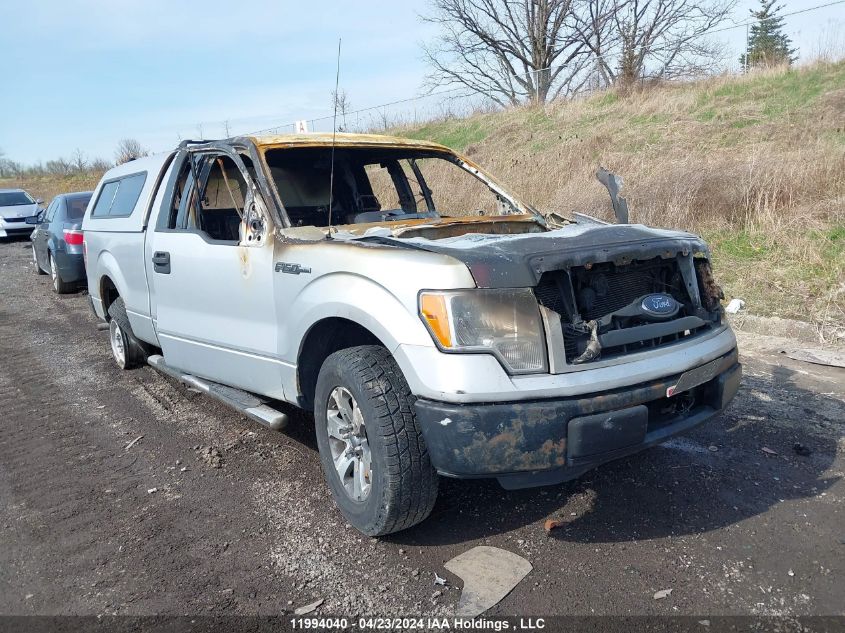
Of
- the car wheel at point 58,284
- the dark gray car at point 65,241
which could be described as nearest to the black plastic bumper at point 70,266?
the dark gray car at point 65,241

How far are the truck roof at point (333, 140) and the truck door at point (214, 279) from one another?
198 millimetres

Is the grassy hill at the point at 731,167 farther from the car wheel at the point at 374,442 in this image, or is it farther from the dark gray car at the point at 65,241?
the dark gray car at the point at 65,241

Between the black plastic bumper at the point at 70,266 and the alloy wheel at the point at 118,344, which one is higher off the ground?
the black plastic bumper at the point at 70,266

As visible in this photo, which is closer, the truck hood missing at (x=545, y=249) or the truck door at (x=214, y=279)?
the truck hood missing at (x=545, y=249)

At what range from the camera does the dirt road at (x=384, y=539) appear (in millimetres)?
2529

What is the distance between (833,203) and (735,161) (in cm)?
202

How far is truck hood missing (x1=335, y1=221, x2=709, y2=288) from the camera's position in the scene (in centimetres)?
247

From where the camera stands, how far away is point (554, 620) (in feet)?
7.75

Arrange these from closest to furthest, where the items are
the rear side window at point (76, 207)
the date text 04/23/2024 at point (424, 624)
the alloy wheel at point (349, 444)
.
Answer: the date text 04/23/2024 at point (424, 624) < the alloy wheel at point (349, 444) < the rear side window at point (76, 207)

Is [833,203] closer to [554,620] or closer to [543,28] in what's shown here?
[554,620]

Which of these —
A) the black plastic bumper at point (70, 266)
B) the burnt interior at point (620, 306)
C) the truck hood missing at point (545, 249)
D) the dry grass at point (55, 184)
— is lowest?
the black plastic bumper at point (70, 266)

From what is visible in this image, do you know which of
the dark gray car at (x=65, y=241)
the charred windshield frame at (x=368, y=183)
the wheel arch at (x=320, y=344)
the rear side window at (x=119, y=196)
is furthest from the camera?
the dark gray car at (x=65, y=241)

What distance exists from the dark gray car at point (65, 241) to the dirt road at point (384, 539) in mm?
5805

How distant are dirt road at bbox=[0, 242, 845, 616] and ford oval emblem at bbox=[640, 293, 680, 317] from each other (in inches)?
39.4
